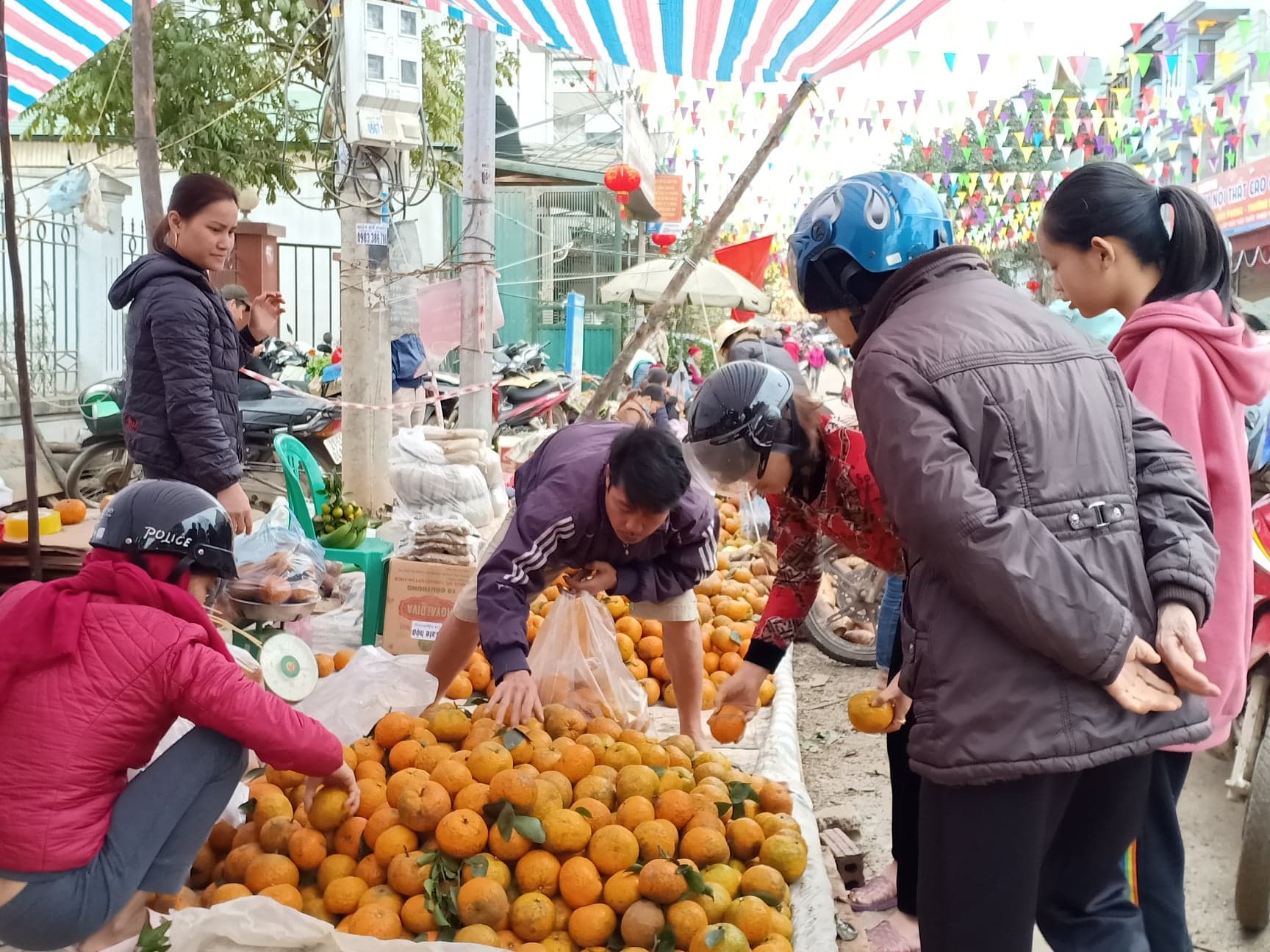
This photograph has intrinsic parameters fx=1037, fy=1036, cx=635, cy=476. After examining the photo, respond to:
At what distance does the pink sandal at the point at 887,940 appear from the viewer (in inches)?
105

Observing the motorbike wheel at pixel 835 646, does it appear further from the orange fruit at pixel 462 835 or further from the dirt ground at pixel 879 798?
the orange fruit at pixel 462 835

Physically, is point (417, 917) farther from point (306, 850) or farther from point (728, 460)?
point (728, 460)

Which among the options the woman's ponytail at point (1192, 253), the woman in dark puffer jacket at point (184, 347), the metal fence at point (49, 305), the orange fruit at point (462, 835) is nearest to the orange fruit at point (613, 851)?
the orange fruit at point (462, 835)

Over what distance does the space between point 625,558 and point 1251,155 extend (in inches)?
636

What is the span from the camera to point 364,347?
6832 mm

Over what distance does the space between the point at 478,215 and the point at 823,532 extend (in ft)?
→ 14.6

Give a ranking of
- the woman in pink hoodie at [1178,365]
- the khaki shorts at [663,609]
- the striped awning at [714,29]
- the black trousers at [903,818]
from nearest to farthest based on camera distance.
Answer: the woman in pink hoodie at [1178,365]
the black trousers at [903,818]
the khaki shorts at [663,609]
the striped awning at [714,29]

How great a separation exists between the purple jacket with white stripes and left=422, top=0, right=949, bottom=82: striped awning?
223cm

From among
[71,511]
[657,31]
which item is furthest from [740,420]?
[71,511]

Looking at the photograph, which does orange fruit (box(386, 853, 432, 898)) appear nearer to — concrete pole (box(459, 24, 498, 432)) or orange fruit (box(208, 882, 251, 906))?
orange fruit (box(208, 882, 251, 906))

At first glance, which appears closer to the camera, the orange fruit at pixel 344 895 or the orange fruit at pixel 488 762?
the orange fruit at pixel 344 895

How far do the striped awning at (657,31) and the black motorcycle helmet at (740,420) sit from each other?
2902 millimetres

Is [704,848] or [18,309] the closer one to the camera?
[704,848]

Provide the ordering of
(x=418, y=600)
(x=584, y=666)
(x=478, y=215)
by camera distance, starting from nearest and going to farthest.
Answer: (x=584, y=666), (x=418, y=600), (x=478, y=215)
